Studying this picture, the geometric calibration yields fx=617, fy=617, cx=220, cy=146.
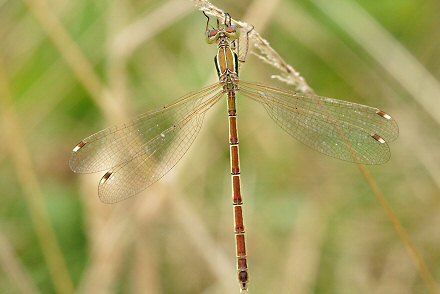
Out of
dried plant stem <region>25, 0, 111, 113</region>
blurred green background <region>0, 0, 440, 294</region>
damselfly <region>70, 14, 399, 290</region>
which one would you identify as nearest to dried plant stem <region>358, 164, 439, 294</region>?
damselfly <region>70, 14, 399, 290</region>

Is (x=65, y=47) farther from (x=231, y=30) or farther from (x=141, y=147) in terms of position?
(x=231, y=30)

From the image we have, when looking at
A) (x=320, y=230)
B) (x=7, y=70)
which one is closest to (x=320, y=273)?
(x=320, y=230)

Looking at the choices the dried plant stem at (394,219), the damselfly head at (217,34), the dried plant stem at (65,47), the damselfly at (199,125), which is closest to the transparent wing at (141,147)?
the damselfly at (199,125)

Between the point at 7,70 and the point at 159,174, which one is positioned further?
the point at 7,70

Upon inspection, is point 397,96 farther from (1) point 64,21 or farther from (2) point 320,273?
(1) point 64,21

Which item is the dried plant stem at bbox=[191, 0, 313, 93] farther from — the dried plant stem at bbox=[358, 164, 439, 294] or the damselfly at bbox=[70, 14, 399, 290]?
the damselfly at bbox=[70, 14, 399, 290]

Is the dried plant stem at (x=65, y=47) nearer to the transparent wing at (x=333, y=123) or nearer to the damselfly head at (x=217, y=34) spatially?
the damselfly head at (x=217, y=34)

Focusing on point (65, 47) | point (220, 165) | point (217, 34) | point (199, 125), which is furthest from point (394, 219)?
point (220, 165)
